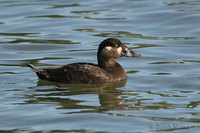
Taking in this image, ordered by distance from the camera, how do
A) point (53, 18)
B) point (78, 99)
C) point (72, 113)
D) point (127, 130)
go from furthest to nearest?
point (53, 18) → point (78, 99) → point (72, 113) → point (127, 130)

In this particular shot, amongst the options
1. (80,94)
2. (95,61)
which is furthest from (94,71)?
(95,61)

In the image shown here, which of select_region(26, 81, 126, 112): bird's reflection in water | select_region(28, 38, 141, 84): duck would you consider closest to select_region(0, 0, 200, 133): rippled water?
select_region(26, 81, 126, 112): bird's reflection in water

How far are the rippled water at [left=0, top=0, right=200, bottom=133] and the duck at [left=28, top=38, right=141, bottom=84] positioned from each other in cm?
18

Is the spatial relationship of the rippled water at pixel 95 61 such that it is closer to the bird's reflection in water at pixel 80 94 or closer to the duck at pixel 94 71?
the bird's reflection in water at pixel 80 94

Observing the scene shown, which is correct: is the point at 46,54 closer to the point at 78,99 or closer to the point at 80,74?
the point at 80,74

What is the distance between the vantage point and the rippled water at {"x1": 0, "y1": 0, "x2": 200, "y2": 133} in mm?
8641

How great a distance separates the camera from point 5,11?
1986 centimetres

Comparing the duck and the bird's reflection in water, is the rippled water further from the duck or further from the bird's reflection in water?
the duck

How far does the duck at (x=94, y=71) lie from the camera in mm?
11469

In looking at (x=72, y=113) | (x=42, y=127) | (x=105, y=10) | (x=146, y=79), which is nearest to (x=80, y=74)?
(x=146, y=79)

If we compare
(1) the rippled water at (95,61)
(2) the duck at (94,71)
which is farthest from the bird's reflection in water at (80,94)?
(2) the duck at (94,71)

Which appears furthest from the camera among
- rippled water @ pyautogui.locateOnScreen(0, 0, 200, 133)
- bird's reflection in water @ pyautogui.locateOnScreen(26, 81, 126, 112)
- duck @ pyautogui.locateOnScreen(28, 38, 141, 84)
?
duck @ pyautogui.locateOnScreen(28, 38, 141, 84)

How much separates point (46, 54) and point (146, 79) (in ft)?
12.2

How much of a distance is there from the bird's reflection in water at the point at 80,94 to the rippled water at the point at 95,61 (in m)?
0.02
